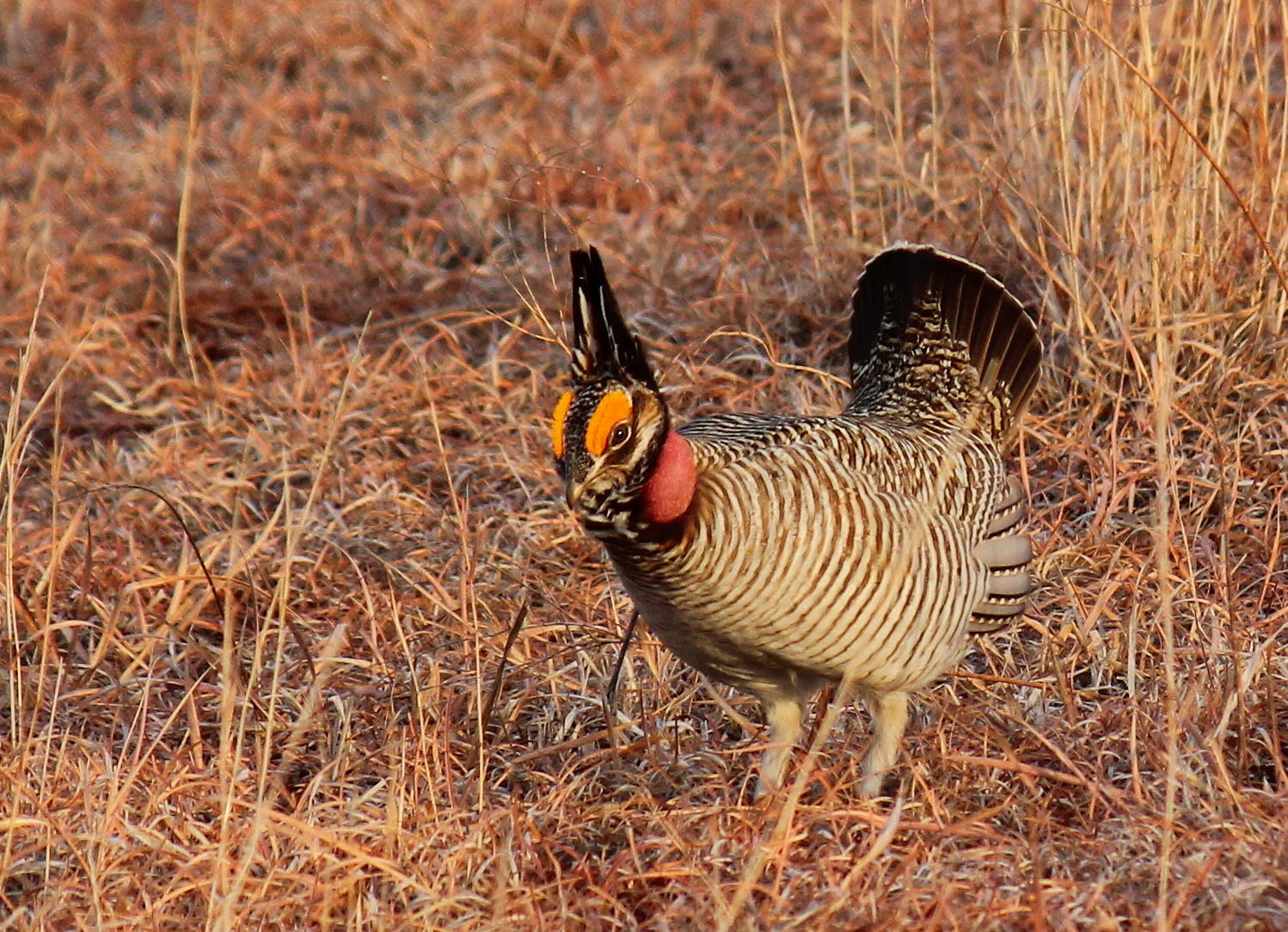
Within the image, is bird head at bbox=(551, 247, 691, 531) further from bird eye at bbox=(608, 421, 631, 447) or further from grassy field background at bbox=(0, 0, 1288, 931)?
grassy field background at bbox=(0, 0, 1288, 931)

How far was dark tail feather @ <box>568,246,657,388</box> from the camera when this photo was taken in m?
3.00

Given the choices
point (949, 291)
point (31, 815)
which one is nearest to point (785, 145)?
point (949, 291)

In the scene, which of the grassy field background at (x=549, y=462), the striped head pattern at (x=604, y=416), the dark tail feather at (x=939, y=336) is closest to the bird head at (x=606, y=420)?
the striped head pattern at (x=604, y=416)

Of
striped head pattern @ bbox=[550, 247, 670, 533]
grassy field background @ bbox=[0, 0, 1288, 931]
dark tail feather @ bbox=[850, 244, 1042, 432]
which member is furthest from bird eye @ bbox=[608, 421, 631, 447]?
dark tail feather @ bbox=[850, 244, 1042, 432]

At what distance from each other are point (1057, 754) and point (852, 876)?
563mm

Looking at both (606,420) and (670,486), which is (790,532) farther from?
(606,420)

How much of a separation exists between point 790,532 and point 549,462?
66.7 inches

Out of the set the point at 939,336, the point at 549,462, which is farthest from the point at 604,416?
the point at 549,462

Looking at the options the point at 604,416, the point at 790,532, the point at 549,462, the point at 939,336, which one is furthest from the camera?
the point at 549,462

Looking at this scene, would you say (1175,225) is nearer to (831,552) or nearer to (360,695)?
(831,552)

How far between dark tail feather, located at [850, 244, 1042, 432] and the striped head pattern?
1.05 metres

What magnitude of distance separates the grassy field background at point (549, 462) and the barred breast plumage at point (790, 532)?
0.59ft

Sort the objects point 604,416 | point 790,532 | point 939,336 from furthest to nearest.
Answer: point 939,336 → point 790,532 → point 604,416

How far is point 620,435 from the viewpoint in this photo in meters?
2.96
